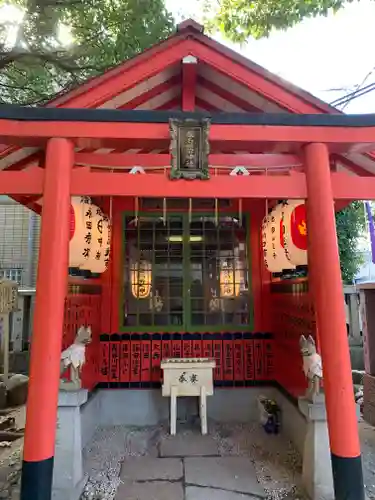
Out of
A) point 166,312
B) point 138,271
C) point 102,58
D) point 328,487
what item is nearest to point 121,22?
point 102,58

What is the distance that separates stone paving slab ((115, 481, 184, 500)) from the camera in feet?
13.0

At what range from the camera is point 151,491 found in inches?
160

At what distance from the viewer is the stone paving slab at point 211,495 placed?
3914 millimetres

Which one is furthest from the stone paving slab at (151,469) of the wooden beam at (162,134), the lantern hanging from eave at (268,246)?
the wooden beam at (162,134)

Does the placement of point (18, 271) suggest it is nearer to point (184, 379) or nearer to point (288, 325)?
point (184, 379)

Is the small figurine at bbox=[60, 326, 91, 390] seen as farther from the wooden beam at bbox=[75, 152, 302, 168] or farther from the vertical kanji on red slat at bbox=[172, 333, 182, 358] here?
the wooden beam at bbox=[75, 152, 302, 168]

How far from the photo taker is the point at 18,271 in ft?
44.5

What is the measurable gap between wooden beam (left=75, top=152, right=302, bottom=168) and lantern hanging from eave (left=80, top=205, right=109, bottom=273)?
1.03 metres

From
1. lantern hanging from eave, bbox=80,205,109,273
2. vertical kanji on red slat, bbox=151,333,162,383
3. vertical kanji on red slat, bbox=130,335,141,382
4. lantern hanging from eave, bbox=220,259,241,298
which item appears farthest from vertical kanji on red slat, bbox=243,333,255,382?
lantern hanging from eave, bbox=80,205,109,273

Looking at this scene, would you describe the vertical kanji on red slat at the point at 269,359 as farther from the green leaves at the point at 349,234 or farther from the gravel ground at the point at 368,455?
the green leaves at the point at 349,234

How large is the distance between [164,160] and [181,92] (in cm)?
186

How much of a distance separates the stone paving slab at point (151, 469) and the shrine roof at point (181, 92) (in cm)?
402

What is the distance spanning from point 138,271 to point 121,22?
21.8 feet

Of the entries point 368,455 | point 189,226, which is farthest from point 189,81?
point 368,455
